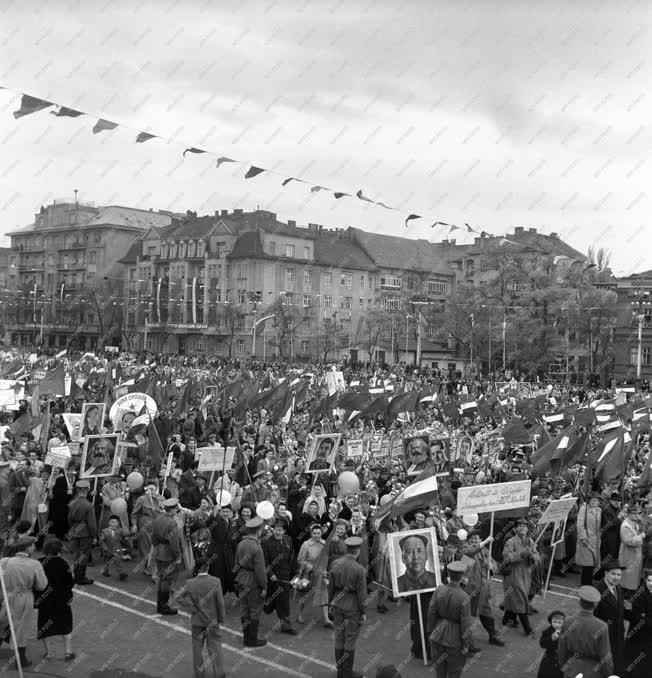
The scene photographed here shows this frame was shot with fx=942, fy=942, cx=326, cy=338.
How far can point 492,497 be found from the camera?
11.8m

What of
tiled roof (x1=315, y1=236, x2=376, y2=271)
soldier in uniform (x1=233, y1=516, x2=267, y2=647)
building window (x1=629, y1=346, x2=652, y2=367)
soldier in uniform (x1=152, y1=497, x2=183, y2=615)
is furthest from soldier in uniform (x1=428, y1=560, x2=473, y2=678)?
tiled roof (x1=315, y1=236, x2=376, y2=271)

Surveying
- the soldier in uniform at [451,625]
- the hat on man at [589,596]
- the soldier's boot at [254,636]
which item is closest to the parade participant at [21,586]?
the soldier's boot at [254,636]

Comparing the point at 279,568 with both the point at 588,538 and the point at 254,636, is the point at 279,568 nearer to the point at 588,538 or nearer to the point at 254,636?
the point at 254,636

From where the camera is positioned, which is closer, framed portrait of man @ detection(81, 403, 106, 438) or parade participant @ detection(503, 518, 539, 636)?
parade participant @ detection(503, 518, 539, 636)

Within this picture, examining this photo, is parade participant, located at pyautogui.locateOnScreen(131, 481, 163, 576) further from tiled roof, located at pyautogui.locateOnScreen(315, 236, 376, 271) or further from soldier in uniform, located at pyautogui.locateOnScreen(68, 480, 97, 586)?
tiled roof, located at pyautogui.locateOnScreen(315, 236, 376, 271)

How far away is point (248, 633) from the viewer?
10.8 meters

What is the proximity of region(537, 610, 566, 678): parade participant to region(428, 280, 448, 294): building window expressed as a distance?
294 feet

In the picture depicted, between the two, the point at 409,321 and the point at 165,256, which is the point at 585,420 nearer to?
the point at 409,321

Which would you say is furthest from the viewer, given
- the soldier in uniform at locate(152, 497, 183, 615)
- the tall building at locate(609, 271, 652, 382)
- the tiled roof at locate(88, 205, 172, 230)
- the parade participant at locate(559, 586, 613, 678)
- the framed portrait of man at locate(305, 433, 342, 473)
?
the tiled roof at locate(88, 205, 172, 230)

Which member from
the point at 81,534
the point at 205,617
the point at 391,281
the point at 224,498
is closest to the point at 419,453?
the point at 224,498

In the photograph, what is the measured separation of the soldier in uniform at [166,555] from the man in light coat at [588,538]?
5589 millimetres

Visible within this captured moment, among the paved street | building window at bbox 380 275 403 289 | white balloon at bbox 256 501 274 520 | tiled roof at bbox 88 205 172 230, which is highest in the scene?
tiled roof at bbox 88 205 172 230

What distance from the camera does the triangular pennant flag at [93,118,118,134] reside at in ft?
52.3

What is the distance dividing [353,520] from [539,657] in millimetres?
2861
